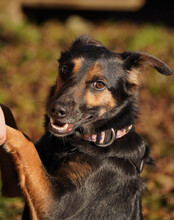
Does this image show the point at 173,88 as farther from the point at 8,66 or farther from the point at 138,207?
the point at 138,207

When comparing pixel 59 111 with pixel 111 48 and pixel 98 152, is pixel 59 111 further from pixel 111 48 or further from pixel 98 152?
pixel 111 48

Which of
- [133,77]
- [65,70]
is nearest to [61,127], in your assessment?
[65,70]

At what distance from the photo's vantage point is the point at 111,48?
8719 millimetres

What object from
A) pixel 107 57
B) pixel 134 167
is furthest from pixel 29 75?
pixel 134 167

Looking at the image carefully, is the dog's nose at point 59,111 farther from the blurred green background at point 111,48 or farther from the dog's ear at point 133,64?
the dog's ear at point 133,64

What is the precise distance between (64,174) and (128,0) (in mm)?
7996

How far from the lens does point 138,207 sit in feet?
11.3

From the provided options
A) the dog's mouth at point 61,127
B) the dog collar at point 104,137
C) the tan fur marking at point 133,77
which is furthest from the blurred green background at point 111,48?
the dog collar at point 104,137

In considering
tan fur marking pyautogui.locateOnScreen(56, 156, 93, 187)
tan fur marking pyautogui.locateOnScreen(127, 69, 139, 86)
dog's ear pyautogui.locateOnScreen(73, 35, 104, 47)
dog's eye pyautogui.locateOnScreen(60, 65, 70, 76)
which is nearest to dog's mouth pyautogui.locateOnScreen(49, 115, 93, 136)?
tan fur marking pyautogui.locateOnScreen(56, 156, 93, 187)

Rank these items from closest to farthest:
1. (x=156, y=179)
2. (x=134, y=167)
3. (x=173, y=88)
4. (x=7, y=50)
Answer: (x=134, y=167), (x=156, y=179), (x=173, y=88), (x=7, y=50)

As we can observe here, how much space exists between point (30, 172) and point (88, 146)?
635 mm

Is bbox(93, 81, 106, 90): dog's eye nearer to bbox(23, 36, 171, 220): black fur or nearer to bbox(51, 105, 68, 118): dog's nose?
bbox(23, 36, 171, 220): black fur

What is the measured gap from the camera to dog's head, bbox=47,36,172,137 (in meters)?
3.45

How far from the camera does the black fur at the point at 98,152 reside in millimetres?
3199
